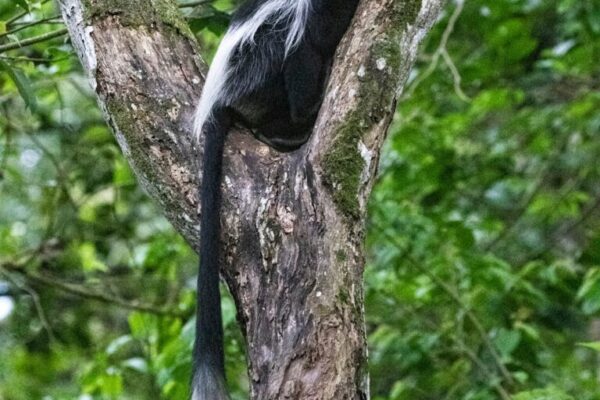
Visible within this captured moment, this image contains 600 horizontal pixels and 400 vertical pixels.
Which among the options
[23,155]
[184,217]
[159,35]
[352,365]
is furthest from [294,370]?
[23,155]

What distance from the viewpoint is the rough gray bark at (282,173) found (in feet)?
4.95

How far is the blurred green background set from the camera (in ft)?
9.50

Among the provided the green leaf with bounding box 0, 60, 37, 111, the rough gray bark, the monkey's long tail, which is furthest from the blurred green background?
the monkey's long tail

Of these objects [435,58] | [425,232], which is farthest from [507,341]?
[435,58]

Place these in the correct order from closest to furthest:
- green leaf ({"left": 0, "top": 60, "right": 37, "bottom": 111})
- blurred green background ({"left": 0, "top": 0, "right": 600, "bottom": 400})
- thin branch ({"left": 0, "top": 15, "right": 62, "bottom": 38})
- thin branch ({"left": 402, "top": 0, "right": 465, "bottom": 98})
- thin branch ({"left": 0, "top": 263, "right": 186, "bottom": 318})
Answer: green leaf ({"left": 0, "top": 60, "right": 37, "bottom": 111}) → thin branch ({"left": 0, "top": 15, "right": 62, "bottom": 38}) → blurred green background ({"left": 0, "top": 0, "right": 600, "bottom": 400}) → thin branch ({"left": 402, "top": 0, "right": 465, "bottom": 98}) → thin branch ({"left": 0, "top": 263, "right": 186, "bottom": 318})

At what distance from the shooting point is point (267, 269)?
5.18 feet

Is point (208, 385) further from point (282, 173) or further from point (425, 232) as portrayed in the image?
point (425, 232)

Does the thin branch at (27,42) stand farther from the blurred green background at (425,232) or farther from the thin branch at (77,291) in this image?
the thin branch at (77,291)

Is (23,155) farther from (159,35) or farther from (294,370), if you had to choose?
(294,370)

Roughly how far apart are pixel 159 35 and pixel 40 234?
8.51ft

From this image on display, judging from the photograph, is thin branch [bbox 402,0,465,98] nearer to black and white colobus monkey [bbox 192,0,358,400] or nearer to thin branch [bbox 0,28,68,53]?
black and white colobus monkey [bbox 192,0,358,400]

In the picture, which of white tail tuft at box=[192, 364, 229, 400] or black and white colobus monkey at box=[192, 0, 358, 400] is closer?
white tail tuft at box=[192, 364, 229, 400]

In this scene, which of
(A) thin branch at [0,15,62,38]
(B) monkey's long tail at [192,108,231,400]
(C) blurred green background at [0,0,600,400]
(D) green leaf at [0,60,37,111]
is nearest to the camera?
(B) monkey's long tail at [192,108,231,400]

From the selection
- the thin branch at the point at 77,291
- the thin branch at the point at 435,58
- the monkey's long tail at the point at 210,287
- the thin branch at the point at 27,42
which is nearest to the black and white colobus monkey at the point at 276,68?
the monkey's long tail at the point at 210,287
